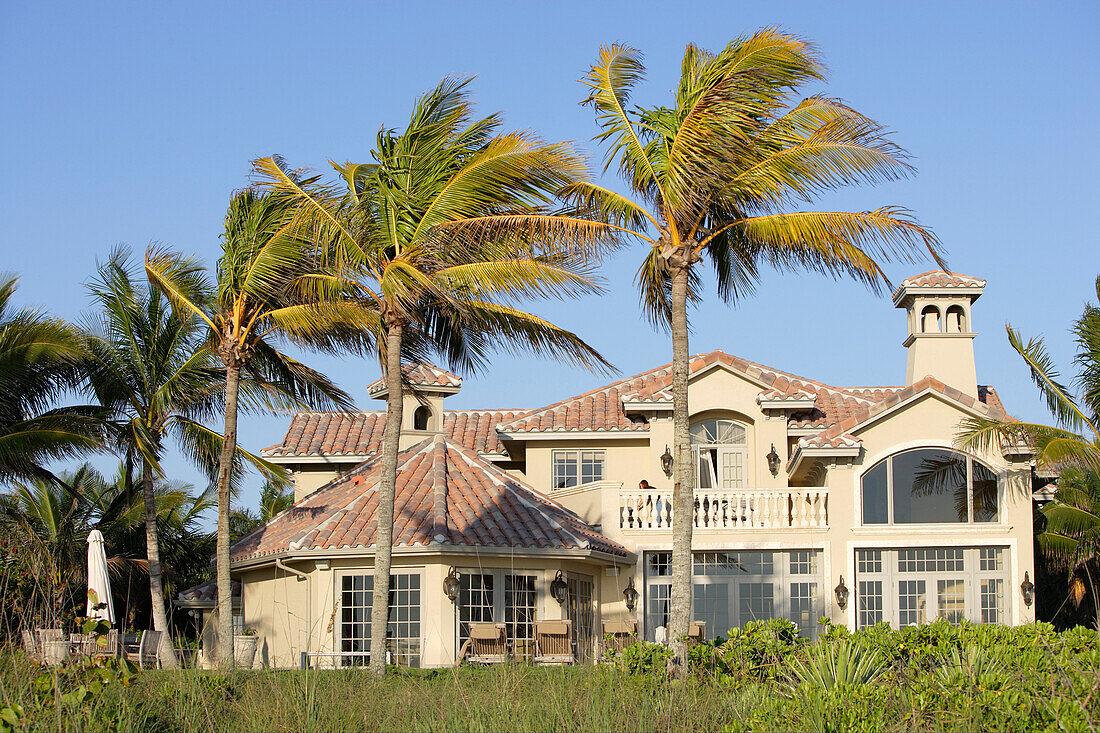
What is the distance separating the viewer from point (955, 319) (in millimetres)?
28031

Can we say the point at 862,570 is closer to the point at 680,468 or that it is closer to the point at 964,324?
the point at 964,324

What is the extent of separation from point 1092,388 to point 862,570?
22.0ft

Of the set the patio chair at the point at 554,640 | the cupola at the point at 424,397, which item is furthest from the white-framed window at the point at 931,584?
the cupola at the point at 424,397

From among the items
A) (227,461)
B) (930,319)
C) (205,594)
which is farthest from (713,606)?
(205,594)

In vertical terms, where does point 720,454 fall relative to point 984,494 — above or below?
above

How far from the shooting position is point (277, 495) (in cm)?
4894

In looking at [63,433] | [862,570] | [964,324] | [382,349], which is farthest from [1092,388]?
[63,433]

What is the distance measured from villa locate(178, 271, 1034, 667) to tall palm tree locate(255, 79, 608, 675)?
4004 millimetres

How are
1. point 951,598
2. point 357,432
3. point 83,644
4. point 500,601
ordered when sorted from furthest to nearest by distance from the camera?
point 357,432, point 951,598, point 500,601, point 83,644

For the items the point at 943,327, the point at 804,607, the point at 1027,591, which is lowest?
the point at 804,607

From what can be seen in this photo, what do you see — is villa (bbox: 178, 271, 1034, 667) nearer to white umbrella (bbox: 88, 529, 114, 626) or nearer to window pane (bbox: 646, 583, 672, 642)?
window pane (bbox: 646, 583, 672, 642)

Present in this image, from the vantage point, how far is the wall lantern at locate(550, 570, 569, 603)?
22.2 metres

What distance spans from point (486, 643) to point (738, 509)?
7112mm

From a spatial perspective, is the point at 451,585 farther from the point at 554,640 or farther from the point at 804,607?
the point at 804,607
